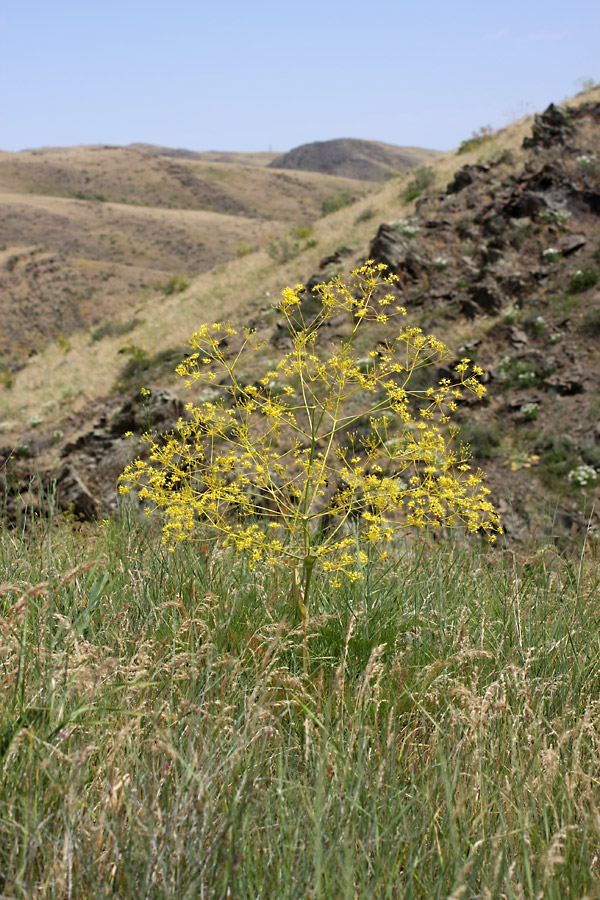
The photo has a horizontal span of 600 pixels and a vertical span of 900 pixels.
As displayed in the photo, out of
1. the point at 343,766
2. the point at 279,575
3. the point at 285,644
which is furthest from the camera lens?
the point at 279,575

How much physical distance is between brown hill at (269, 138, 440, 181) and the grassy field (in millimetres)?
146902

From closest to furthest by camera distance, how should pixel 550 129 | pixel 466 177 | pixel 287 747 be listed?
pixel 287 747 → pixel 550 129 → pixel 466 177

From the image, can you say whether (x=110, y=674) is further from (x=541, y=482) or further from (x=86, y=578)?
(x=541, y=482)

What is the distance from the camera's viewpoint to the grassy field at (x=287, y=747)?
1.31 m

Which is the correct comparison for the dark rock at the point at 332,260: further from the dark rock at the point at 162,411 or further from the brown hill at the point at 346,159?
the brown hill at the point at 346,159

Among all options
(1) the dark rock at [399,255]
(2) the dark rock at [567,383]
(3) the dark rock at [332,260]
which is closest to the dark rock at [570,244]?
(1) the dark rock at [399,255]

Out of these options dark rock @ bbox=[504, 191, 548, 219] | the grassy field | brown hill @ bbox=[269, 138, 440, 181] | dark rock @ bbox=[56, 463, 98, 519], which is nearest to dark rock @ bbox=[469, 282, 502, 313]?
dark rock @ bbox=[504, 191, 548, 219]

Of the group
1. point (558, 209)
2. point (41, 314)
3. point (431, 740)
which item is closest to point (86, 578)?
point (431, 740)

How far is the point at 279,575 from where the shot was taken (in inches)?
115

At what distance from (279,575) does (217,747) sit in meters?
1.30

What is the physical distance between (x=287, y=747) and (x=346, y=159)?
531 feet

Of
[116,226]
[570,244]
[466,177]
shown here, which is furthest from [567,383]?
[116,226]

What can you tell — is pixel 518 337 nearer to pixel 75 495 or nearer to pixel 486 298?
pixel 486 298

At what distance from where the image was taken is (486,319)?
12961 millimetres
